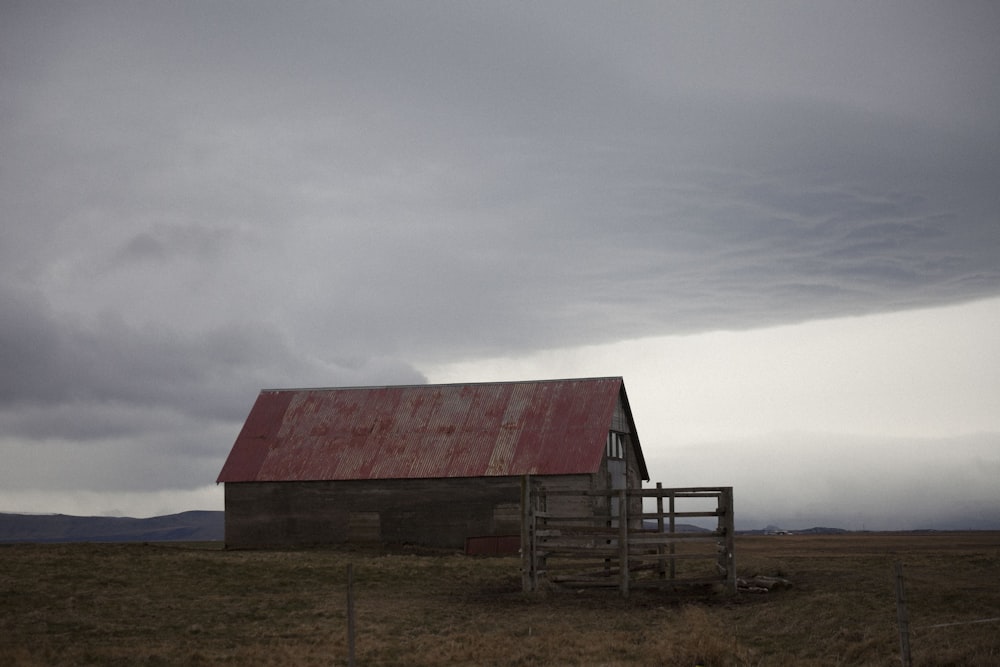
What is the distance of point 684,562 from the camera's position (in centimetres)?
4066

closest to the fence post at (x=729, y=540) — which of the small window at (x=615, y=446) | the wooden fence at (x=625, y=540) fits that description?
the wooden fence at (x=625, y=540)

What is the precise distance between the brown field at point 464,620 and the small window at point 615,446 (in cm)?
1872

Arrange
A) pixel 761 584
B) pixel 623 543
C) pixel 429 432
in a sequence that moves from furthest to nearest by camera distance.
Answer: pixel 429 432 < pixel 623 543 < pixel 761 584

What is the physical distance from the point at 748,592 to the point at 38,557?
76.5ft

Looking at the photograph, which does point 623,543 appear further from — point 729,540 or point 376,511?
point 376,511

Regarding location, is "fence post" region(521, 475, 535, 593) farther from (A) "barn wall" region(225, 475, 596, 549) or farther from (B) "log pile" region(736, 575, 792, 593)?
(A) "barn wall" region(225, 475, 596, 549)

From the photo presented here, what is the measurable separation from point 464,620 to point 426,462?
90.2ft

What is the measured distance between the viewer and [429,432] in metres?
52.2

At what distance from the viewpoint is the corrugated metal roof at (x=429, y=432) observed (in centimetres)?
4912

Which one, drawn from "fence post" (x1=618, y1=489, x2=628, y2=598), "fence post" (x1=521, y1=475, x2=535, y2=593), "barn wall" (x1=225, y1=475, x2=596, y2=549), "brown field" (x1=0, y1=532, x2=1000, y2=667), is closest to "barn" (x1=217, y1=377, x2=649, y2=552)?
"barn wall" (x1=225, y1=475, x2=596, y2=549)

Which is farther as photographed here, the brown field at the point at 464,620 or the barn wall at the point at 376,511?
the barn wall at the point at 376,511

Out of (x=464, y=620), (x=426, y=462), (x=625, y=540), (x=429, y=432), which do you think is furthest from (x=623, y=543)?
(x=429, y=432)

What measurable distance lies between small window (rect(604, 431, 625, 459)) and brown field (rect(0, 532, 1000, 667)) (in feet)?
61.4

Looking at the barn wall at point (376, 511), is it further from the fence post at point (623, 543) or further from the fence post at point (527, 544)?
the fence post at point (623, 543)
